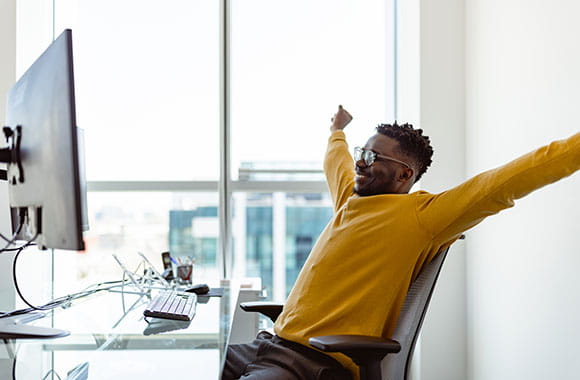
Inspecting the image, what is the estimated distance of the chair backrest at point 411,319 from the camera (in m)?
1.32

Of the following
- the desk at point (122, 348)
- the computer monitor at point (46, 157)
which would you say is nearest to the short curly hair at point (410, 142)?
the desk at point (122, 348)

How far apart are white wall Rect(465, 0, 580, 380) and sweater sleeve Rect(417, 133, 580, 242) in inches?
13.9

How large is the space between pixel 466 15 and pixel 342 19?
0.77m

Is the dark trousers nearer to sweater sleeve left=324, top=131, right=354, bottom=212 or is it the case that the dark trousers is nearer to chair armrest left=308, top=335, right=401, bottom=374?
chair armrest left=308, top=335, right=401, bottom=374

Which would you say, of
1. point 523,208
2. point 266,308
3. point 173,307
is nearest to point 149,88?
point 173,307

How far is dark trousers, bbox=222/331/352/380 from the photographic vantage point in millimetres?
1391

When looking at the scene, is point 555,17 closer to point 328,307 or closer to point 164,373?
point 328,307

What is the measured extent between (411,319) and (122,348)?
2.50ft

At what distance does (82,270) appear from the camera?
10.1 ft

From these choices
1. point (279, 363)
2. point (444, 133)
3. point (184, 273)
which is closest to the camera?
point (279, 363)

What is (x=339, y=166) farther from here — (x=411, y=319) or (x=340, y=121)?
(x=411, y=319)

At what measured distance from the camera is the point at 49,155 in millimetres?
1114

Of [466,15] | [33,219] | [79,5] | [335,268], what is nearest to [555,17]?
[466,15]

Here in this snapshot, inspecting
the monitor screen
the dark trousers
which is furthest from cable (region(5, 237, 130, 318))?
the dark trousers
